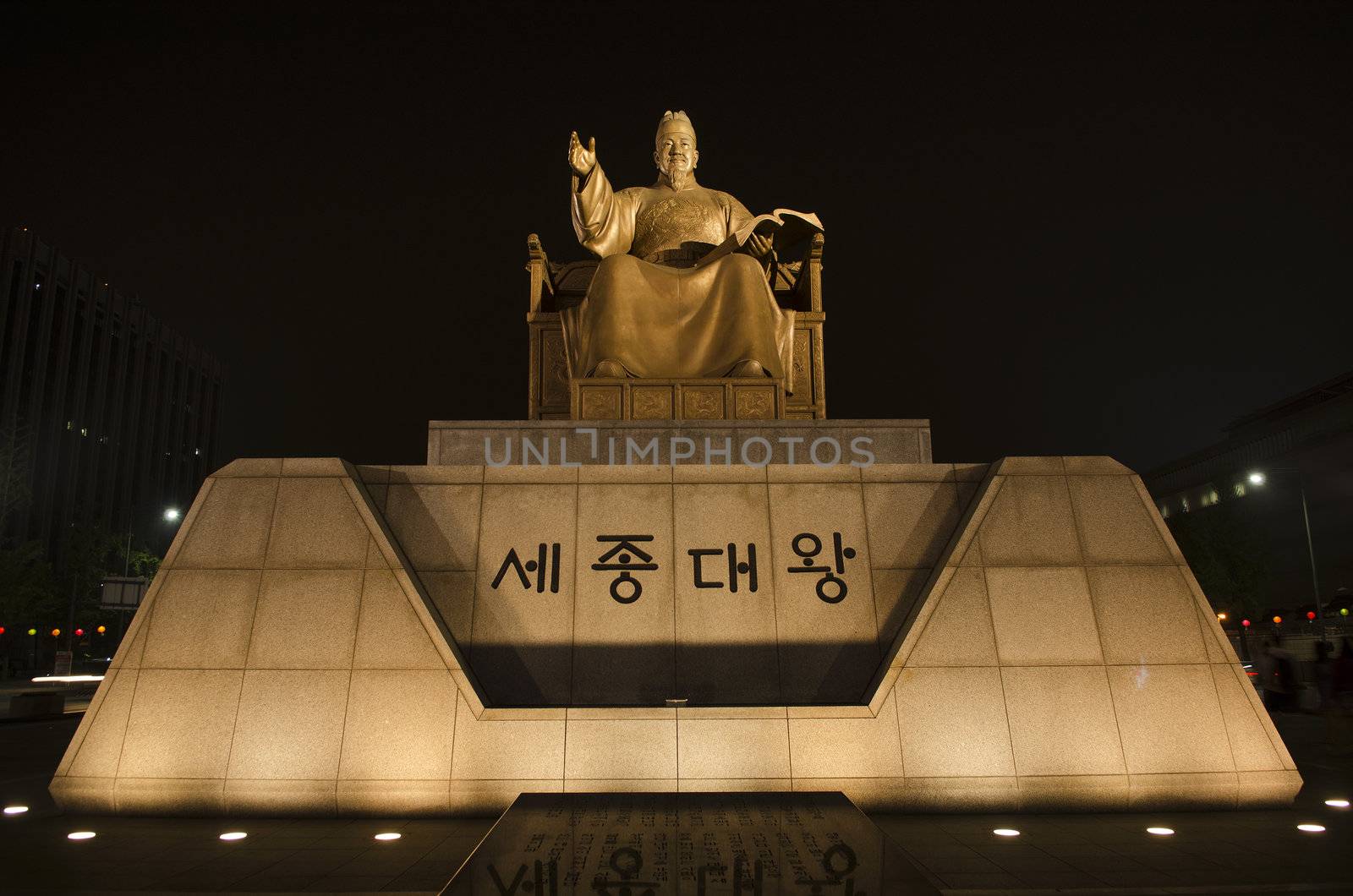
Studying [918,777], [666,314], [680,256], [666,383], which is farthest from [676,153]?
[918,777]

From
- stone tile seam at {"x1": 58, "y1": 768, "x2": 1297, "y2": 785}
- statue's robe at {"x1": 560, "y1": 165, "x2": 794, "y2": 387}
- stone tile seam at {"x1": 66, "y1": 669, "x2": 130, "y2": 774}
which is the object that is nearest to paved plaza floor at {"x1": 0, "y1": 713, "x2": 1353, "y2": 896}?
stone tile seam at {"x1": 58, "y1": 768, "x2": 1297, "y2": 785}

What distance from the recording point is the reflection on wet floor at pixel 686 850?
3398mm

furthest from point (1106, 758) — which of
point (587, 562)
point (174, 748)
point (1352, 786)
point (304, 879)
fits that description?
point (174, 748)

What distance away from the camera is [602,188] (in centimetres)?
1275

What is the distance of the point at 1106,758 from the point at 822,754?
6.83 ft

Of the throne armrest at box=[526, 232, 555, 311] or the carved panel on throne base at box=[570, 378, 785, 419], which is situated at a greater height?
the throne armrest at box=[526, 232, 555, 311]

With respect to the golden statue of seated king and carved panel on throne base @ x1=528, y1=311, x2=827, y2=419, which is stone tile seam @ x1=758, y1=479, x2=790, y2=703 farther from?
the golden statue of seated king

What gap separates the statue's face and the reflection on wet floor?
431 inches

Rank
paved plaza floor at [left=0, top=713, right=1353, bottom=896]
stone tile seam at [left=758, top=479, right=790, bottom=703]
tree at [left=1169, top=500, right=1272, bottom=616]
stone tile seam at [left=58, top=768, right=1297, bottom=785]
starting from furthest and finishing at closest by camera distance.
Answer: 1. tree at [left=1169, top=500, right=1272, bottom=616]
2. stone tile seam at [left=758, top=479, right=790, bottom=703]
3. stone tile seam at [left=58, top=768, right=1297, bottom=785]
4. paved plaza floor at [left=0, top=713, right=1353, bottom=896]

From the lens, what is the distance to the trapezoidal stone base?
6145 millimetres

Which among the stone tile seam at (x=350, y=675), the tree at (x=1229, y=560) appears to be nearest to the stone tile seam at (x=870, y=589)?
the stone tile seam at (x=350, y=675)

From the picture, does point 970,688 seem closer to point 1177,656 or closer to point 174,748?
point 1177,656

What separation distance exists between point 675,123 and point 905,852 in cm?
1232

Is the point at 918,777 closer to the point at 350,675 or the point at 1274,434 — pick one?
the point at 350,675
